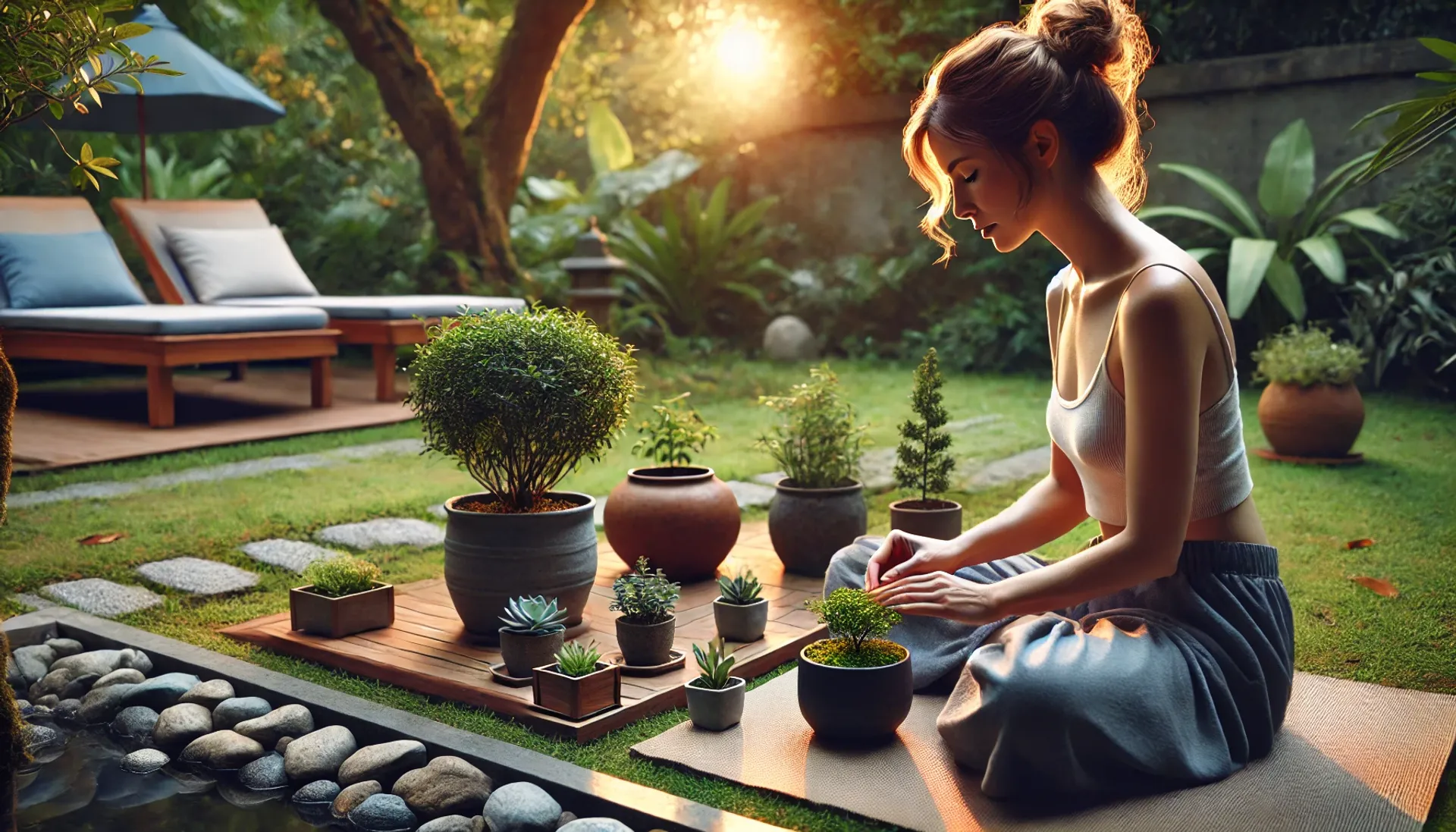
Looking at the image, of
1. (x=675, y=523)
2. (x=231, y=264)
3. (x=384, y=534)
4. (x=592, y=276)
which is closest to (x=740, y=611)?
(x=675, y=523)

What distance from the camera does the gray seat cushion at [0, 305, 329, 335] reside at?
20.7 feet

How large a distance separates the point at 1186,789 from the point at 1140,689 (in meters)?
0.25

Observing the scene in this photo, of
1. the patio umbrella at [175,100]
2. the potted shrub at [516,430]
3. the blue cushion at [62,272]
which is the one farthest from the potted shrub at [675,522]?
the patio umbrella at [175,100]

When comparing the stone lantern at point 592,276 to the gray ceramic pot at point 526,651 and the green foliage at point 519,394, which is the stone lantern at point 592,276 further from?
the gray ceramic pot at point 526,651

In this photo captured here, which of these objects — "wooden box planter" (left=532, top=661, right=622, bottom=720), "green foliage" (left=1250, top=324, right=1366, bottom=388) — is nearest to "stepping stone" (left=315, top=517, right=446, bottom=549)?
"wooden box planter" (left=532, top=661, right=622, bottom=720)

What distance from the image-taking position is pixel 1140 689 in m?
2.13

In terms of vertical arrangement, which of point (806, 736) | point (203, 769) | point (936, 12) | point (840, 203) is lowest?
point (203, 769)

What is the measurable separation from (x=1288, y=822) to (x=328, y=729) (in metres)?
1.97

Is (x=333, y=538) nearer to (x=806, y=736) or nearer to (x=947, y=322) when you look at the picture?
(x=806, y=736)

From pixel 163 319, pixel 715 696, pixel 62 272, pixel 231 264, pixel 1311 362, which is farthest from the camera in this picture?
pixel 231 264

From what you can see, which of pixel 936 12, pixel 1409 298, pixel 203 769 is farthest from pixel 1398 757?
pixel 936 12

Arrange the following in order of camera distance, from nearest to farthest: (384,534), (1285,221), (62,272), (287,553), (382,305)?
(287,553) → (384,534) → (62,272) → (382,305) → (1285,221)

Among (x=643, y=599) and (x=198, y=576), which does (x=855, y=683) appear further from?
(x=198, y=576)

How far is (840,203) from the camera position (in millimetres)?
11008
